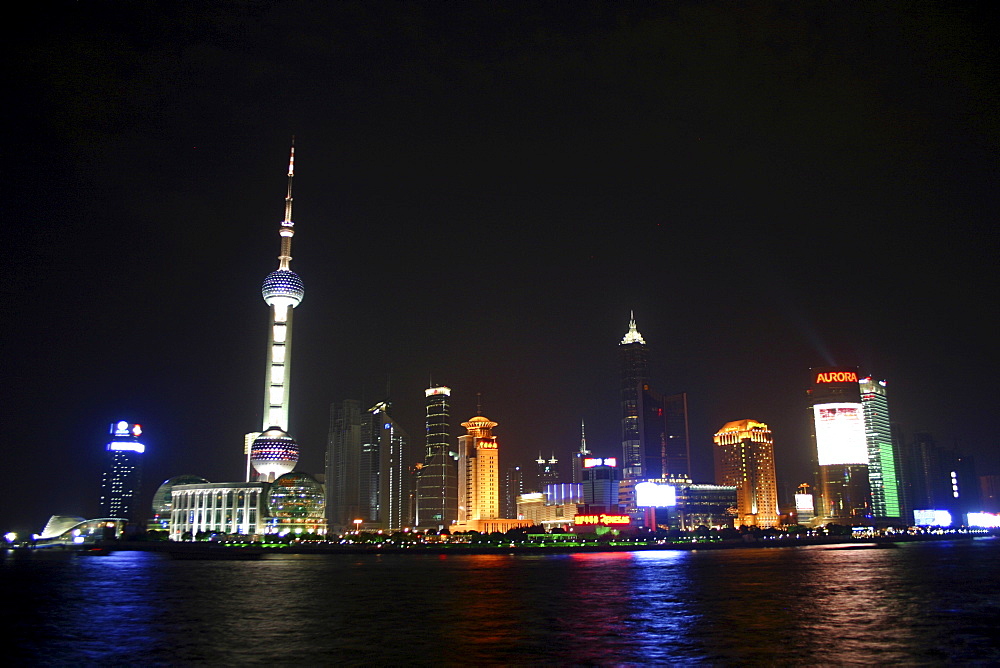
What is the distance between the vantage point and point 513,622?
163ft

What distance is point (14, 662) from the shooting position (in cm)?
3750

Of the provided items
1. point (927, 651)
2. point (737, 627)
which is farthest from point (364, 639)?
point (927, 651)

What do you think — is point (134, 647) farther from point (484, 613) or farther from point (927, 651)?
point (927, 651)

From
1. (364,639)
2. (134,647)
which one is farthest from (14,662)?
(364,639)

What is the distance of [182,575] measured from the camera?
105m

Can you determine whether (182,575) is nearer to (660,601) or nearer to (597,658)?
(660,601)

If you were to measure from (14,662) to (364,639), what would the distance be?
16.1 m

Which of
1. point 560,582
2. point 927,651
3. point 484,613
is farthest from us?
point 560,582

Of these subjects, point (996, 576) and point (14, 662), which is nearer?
point (14, 662)

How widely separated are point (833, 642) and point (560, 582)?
155 feet

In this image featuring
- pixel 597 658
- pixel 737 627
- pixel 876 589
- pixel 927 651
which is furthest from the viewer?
pixel 876 589

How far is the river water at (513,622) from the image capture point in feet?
123

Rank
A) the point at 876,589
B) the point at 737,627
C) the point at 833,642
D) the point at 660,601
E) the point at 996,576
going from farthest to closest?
the point at 996,576, the point at 876,589, the point at 660,601, the point at 737,627, the point at 833,642

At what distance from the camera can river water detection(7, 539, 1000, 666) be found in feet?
123
